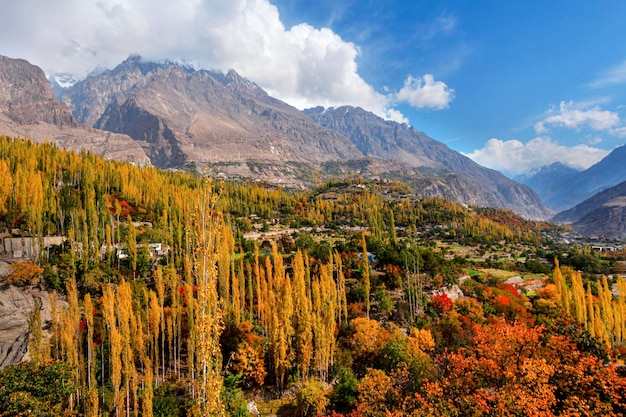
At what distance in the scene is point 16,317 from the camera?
1243 inches

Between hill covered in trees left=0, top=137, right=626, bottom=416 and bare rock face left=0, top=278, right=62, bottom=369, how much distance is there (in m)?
1.29

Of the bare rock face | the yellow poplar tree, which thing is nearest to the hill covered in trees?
the yellow poplar tree

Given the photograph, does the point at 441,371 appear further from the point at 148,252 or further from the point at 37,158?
the point at 37,158

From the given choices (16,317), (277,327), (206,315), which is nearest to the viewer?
(206,315)

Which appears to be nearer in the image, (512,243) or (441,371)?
(441,371)

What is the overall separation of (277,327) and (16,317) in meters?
27.1

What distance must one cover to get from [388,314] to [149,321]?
25461 mm

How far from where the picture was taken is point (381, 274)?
45688 mm

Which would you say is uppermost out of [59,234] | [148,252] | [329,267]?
[59,234]

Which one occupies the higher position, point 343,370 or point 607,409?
point 607,409

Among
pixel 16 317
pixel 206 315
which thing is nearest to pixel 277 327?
pixel 206 315

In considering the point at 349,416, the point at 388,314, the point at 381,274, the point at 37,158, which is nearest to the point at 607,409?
the point at 349,416

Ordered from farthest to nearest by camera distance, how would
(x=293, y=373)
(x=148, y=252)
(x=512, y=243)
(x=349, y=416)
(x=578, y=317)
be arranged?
1. (x=512, y=243)
2. (x=148, y=252)
3. (x=578, y=317)
4. (x=293, y=373)
5. (x=349, y=416)

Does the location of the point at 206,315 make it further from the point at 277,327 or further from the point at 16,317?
the point at 16,317
